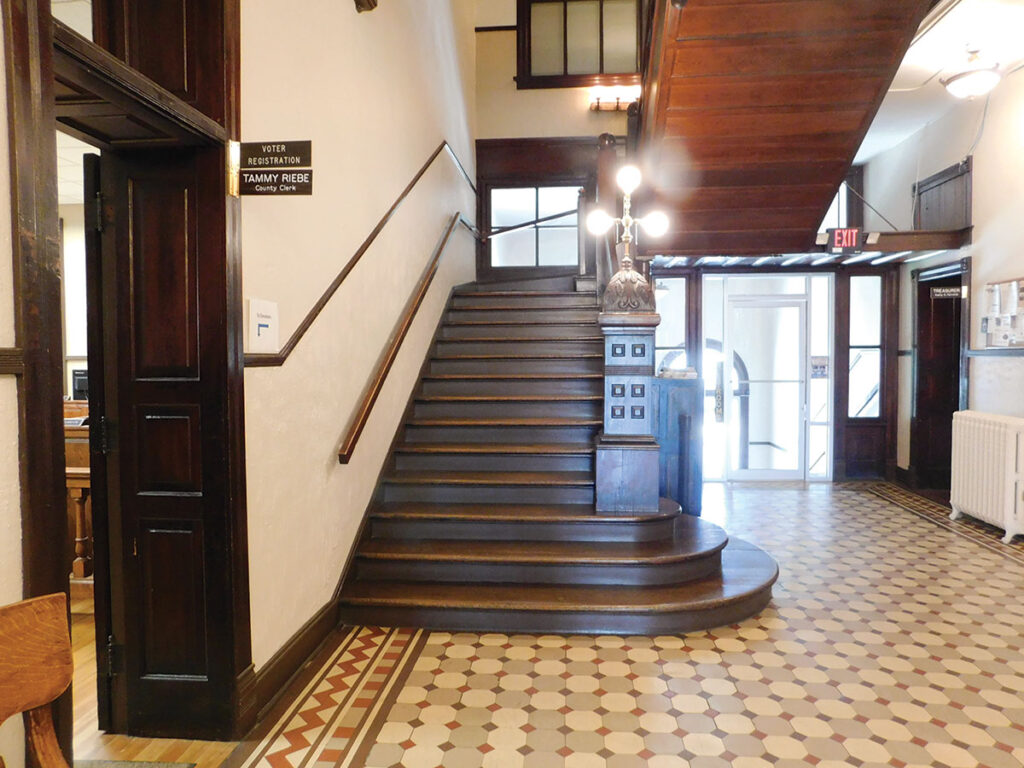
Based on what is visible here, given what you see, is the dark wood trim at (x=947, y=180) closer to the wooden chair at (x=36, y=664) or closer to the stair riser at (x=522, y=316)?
the stair riser at (x=522, y=316)

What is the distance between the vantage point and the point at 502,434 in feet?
14.8

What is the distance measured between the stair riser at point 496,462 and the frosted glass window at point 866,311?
495 cm

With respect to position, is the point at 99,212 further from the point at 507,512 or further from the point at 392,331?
the point at 507,512

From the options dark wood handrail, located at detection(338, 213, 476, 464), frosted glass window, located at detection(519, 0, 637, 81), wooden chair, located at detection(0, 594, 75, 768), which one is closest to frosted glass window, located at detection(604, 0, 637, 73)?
frosted glass window, located at detection(519, 0, 637, 81)

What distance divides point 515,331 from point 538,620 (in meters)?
2.95

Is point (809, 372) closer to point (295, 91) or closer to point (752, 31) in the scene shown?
point (752, 31)

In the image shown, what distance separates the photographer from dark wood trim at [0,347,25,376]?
4.48 ft

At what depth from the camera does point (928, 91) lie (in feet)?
19.5

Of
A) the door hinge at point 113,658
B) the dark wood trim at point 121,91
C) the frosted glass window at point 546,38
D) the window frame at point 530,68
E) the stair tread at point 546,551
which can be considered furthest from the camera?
the frosted glass window at point 546,38

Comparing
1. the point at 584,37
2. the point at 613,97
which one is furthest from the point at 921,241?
the point at 584,37

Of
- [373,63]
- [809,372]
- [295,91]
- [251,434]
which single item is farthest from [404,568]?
[809,372]

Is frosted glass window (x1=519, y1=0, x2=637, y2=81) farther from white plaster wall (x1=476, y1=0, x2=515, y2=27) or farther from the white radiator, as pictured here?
the white radiator

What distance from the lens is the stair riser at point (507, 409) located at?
4715 mm

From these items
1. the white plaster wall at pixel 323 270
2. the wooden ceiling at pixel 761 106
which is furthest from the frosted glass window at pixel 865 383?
the white plaster wall at pixel 323 270
